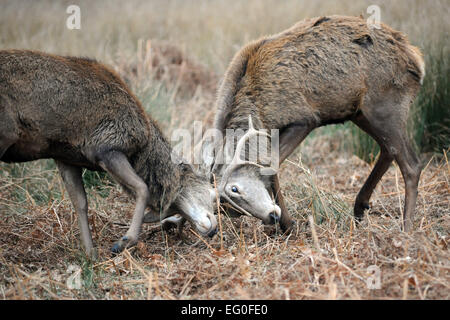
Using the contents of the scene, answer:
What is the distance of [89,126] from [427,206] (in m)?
3.66

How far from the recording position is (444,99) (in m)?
8.05

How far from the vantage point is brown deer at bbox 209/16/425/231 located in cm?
589

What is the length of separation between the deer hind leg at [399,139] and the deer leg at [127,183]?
2.41m

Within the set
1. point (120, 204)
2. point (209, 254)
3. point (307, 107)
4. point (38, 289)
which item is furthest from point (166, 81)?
point (38, 289)

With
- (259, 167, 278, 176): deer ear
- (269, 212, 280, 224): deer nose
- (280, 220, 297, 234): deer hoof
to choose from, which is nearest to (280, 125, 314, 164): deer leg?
(259, 167, 278, 176): deer ear

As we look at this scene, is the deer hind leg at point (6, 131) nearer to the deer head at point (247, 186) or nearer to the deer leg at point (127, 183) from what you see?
the deer leg at point (127, 183)

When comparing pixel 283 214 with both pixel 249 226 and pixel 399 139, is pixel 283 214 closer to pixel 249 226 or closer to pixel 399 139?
pixel 249 226

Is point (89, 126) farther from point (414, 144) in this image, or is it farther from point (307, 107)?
point (414, 144)

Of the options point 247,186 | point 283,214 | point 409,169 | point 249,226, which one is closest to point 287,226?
point 283,214

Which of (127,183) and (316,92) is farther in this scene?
(316,92)

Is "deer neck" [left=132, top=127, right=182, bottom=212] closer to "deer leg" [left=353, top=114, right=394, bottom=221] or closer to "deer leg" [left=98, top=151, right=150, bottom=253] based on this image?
"deer leg" [left=98, top=151, right=150, bottom=253]

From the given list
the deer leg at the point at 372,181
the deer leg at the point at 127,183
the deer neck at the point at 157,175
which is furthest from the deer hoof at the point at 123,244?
the deer leg at the point at 372,181

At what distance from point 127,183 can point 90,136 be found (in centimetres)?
53

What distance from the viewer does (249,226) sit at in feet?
20.7
